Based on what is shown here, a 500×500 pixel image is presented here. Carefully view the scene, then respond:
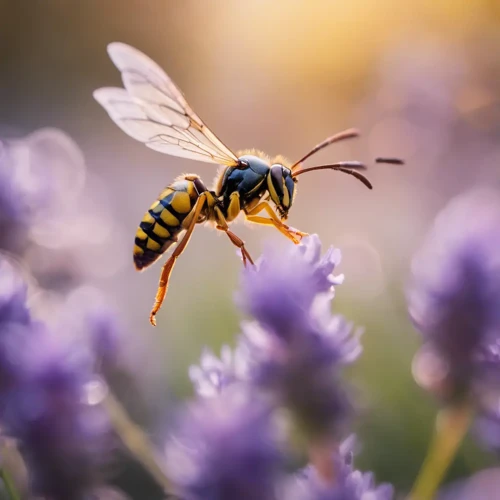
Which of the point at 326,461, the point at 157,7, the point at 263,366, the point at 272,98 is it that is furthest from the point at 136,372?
the point at 157,7

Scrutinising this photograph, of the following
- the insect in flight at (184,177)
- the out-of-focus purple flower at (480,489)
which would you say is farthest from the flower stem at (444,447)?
the insect in flight at (184,177)

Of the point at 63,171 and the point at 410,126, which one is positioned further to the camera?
the point at 410,126

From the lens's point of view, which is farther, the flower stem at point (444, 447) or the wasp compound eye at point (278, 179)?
the wasp compound eye at point (278, 179)

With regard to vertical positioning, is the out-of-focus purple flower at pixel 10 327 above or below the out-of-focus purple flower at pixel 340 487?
below

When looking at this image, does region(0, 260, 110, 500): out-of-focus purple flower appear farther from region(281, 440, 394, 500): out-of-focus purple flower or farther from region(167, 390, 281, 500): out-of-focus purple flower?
region(281, 440, 394, 500): out-of-focus purple flower

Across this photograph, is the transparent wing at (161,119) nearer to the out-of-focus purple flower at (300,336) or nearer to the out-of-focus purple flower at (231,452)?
the out-of-focus purple flower at (300,336)

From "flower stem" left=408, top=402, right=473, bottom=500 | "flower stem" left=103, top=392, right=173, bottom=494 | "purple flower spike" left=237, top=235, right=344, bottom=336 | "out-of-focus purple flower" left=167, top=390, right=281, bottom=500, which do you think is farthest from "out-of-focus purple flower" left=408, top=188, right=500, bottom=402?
"flower stem" left=103, top=392, right=173, bottom=494

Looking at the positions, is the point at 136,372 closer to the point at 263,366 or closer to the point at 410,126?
the point at 263,366
